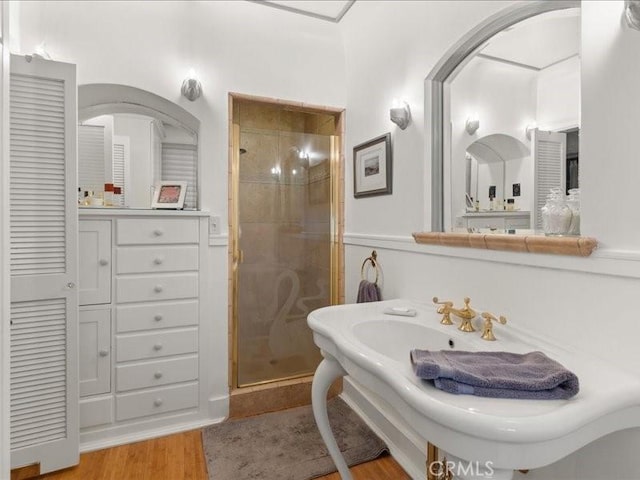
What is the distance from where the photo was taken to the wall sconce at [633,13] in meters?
0.89

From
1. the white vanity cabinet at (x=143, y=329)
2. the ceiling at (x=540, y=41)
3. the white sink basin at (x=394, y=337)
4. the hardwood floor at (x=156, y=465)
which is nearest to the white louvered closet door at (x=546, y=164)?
the ceiling at (x=540, y=41)

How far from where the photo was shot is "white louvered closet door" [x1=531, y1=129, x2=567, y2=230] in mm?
1210

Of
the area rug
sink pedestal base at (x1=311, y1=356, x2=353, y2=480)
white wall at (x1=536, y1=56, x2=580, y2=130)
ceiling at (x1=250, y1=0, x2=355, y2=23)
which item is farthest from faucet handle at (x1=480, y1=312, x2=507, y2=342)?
ceiling at (x1=250, y1=0, x2=355, y2=23)

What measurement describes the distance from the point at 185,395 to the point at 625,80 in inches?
101

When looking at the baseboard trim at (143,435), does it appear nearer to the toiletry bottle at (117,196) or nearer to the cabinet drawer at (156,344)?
the cabinet drawer at (156,344)

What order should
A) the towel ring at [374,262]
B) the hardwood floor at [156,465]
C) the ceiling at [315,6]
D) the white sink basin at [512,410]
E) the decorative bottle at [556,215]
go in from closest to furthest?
the white sink basin at [512,410]
the decorative bottle at [556,215]
the hardwood floor at [156,465]
the towel ring at [374,262]
the ceiling at [315,6]

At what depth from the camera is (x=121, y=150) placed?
2295mm

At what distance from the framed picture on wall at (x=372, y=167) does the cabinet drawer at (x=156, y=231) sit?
1124 mm

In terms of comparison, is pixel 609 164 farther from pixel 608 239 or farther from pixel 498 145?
pixel 498 145

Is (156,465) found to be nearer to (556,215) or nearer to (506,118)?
(556,215)

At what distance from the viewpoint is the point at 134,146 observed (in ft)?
7.60

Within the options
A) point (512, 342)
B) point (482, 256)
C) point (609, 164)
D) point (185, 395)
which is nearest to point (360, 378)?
point (512, 342)

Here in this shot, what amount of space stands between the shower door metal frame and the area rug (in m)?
0.31

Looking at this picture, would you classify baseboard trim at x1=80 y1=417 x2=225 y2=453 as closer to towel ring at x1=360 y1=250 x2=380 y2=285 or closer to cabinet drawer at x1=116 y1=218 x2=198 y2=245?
cabinet drawer at x1=116 y1=218 x2=198 y2=245
